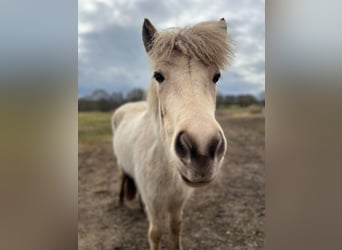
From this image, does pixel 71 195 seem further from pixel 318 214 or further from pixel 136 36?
pixel 136 36

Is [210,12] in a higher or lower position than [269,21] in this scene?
higher

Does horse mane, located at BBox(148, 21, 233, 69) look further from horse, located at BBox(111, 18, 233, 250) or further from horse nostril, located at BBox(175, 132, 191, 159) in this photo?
horse nostril, located at BBox(175, 132, 191, 159)

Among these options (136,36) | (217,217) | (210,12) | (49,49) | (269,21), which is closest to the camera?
(49,49)

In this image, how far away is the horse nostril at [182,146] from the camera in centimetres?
60

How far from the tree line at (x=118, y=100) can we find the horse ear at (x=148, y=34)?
0.29m

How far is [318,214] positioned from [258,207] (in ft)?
1.93

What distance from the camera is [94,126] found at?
3.96 ft

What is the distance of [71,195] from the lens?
628 millimetres

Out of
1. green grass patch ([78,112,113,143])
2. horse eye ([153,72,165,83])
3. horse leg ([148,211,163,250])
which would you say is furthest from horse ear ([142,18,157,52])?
horse leg ([148,211,163,250])

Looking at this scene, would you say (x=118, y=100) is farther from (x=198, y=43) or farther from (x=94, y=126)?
(x=198, y=43)

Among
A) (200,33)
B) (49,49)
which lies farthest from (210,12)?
(49,49)

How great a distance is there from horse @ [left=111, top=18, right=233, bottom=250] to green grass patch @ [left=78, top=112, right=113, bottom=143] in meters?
0.17

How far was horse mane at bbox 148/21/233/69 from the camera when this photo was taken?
0.75 m

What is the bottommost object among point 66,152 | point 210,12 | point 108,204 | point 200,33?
point 108,204
